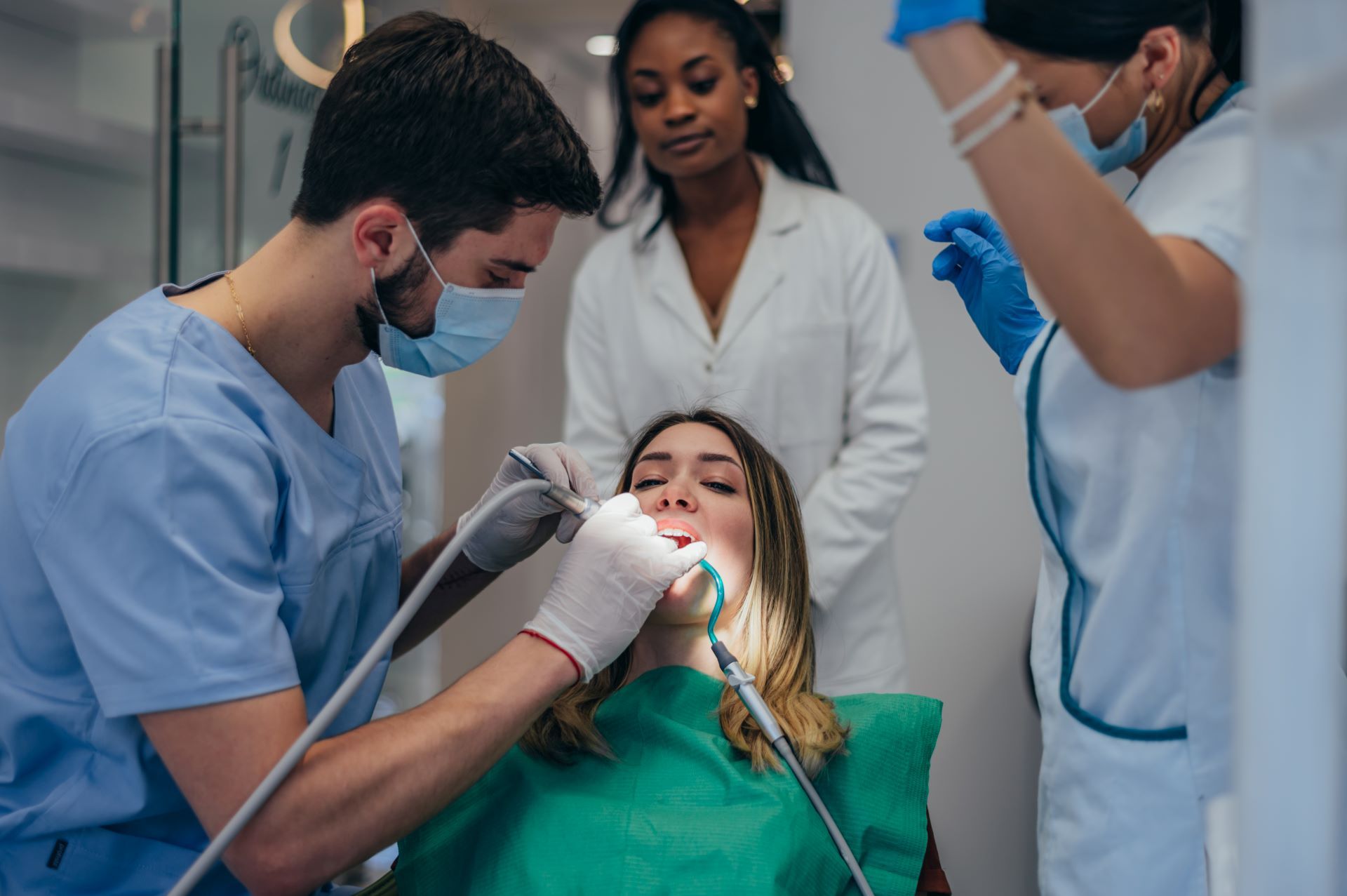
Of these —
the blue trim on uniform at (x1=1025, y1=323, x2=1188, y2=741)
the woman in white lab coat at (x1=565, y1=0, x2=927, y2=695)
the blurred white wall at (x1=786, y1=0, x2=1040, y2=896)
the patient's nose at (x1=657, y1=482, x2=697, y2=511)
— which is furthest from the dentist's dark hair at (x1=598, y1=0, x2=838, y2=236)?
the blue trim on uniform at (x1=1025, y1=323, x2=1188, y2=741)

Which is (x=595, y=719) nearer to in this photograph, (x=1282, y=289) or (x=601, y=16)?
(x=1282, y=289)

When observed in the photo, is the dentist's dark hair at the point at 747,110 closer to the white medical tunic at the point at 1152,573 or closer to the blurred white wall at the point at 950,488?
the blurred white wall at the point at 950,488

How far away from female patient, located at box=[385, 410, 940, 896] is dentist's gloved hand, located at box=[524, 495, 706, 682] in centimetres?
19

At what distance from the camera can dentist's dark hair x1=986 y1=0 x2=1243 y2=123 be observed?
0.90 meters

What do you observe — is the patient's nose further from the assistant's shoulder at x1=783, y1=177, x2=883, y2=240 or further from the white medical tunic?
the assistant's shoulder at x1=783, y1=177, x2=883, y2=240

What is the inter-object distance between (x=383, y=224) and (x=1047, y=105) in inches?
25.7

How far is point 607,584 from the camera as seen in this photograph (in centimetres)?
120

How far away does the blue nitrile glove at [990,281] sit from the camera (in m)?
1.31

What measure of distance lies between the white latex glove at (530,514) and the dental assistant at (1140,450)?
0.62 meters

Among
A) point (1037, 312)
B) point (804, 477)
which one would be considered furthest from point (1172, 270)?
point (804, 477)

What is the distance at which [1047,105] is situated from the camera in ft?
3.08

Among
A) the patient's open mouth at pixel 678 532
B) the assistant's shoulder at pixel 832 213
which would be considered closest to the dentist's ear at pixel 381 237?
the patient's open mouth at pixel 678 532

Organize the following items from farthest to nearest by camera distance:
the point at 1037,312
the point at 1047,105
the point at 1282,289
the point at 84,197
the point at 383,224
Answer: the point at 84,197 < the point at 1037,312 < the point at 383,224 < the point at 1047,105 < the point at 1282,289

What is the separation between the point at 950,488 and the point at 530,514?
1.63 m
